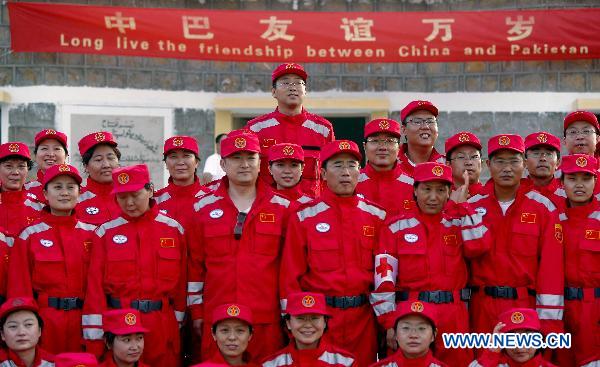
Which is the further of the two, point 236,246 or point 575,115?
point 575,115

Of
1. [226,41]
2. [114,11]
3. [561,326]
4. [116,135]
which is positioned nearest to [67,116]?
[116,135]

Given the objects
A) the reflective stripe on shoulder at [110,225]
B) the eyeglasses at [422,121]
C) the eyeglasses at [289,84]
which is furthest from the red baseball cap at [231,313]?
the eyeglasses at [422,121]

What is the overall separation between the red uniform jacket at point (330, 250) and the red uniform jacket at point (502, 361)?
0.96 m

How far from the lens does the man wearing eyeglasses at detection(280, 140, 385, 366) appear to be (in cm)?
707

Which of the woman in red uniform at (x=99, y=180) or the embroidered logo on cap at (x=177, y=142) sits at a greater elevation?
the embroidered logo on cap at (x=177, y=142)

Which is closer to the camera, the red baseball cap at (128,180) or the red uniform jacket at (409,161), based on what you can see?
the red baseball cap at (128,180)

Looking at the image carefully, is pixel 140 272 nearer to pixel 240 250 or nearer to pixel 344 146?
pixel 240 250

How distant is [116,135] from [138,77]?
86 cm

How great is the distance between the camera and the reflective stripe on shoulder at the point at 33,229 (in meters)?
7.36

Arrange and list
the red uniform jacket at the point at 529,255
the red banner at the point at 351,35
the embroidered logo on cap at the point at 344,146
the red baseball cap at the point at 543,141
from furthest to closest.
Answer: the red banner at the point at 351,35 → the red baseball cap at the point at 543,141 → the embroidered logo on cap at the point at 344,146 → the red uniform jacket at the point at 529,255

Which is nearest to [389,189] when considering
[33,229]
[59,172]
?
[59,172]

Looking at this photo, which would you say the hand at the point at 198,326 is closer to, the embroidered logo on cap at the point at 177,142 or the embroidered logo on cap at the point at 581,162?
the embroidered logo on cap at the point at 177,142

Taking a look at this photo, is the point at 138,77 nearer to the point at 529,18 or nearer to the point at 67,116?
the point at 67,116

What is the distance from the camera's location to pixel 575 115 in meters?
8.53
